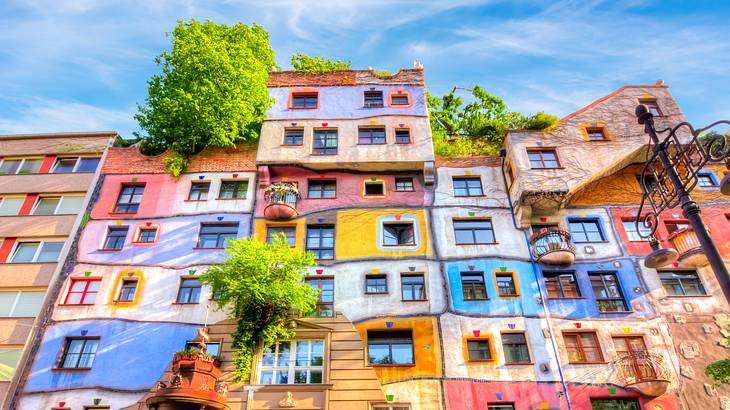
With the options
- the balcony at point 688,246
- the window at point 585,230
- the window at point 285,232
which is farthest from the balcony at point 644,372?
the window at point 285,232

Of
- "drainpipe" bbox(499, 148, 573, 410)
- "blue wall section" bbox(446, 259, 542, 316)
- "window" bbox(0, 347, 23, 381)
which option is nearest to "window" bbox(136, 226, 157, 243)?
"window" bbox(0, 347, 23, 381)

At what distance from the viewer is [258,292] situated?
52.4ft

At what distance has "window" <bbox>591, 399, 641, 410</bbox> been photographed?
1630 centimetres

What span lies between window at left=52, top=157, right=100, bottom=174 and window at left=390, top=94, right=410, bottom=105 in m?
14.9

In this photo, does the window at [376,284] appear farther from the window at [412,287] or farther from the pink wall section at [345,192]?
the pink wall section at [345,192]

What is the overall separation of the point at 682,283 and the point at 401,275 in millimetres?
11180

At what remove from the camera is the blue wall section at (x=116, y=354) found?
1688 cm

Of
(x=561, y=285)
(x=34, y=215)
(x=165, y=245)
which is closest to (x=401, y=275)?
(x=561, y=285)

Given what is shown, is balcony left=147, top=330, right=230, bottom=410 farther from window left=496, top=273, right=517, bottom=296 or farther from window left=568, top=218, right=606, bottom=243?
window left=568, top=218, right=606, bottom=243

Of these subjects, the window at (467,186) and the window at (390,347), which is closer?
the window at (390,347)

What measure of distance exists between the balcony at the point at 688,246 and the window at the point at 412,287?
10.0 meters

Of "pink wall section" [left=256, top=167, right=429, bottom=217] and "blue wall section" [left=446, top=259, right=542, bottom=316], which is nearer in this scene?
"blue wall section" [left=446, top=259, right=542, bottom=316]

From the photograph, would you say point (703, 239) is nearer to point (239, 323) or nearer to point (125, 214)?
point (239, 323)

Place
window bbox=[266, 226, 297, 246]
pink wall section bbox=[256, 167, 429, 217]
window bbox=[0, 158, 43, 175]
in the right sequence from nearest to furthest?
window bbox=[266, 226, 297, 246] → pink wall section bbox=[256, 167, 429, 217] → window bbox=[0, 158, 43, 175]
